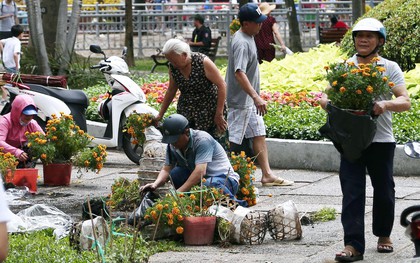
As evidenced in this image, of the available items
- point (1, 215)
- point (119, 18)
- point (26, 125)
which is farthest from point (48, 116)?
point (119, 18)

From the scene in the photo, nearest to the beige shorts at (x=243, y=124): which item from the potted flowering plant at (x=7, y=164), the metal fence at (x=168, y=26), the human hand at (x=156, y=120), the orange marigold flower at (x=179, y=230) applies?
the human hand at (x=156, y=120)

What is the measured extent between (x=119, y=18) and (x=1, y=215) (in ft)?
94.6

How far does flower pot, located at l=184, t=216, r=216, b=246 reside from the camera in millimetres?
8120

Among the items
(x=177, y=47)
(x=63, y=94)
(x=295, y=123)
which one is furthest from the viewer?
(x=63, y=94)

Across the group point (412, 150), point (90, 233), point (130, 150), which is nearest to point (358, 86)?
point (412, 150)

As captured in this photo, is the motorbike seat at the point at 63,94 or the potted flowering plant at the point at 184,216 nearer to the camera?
the potted flowering plant at the point at 184,216

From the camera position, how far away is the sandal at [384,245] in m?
7.66

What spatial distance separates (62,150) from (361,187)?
15.3 ft

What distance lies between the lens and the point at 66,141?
11258 mm

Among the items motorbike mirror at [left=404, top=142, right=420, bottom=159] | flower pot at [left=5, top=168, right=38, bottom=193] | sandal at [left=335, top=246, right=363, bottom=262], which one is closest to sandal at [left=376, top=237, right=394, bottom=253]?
sandal at [left=335, top=246, right=363, bottom=262]

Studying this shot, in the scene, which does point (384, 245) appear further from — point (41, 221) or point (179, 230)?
point (41, 221)

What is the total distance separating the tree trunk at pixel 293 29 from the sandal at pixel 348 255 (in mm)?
21087

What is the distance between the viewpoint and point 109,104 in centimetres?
1359

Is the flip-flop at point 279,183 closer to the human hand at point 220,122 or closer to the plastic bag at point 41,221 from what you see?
the human hand at point 220,122
